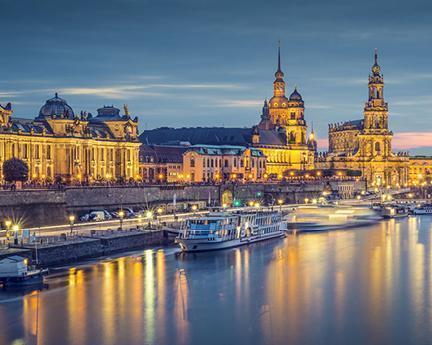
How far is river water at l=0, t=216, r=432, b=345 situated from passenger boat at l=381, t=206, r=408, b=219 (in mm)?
40841

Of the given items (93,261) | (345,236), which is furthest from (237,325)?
(345,236)

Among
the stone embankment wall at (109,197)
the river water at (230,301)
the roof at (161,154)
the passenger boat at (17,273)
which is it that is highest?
the roof at (161,154)

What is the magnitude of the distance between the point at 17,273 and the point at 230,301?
11.7 meters

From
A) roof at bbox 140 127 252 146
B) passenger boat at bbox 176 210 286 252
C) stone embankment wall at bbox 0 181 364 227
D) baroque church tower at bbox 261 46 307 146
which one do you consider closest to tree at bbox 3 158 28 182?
stone embankment wall at bbox 0 181 364 227

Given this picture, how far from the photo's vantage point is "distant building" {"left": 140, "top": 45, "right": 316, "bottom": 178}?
142 meters

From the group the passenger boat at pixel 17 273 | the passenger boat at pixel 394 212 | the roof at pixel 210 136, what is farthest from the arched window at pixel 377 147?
the passenger boat at pixel 17 273

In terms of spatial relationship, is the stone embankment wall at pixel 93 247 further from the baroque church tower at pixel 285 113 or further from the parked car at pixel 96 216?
the baroque church tower at pixel 285 113

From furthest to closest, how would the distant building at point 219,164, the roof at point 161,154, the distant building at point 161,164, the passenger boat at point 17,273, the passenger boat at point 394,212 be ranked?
1. the roof at point 161,154
2. the distant building at point 219,164
3. the distant building at point 161,164
4. the passenger boat at point 394,212
5. the passenger boat at point 17,273

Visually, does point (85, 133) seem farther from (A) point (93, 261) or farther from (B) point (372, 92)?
(B) point (372, 92)

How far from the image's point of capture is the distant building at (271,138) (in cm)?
14212

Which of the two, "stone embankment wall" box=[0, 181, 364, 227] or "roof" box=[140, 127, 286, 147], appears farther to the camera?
"roof" box=[140, 127, 286, 147]

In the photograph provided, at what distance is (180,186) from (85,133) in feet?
46.7

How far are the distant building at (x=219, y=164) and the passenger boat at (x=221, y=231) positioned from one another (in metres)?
48.2

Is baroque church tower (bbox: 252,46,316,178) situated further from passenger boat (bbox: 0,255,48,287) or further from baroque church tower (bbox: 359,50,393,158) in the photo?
passenger boat (bbox: 0,255,48,287)
